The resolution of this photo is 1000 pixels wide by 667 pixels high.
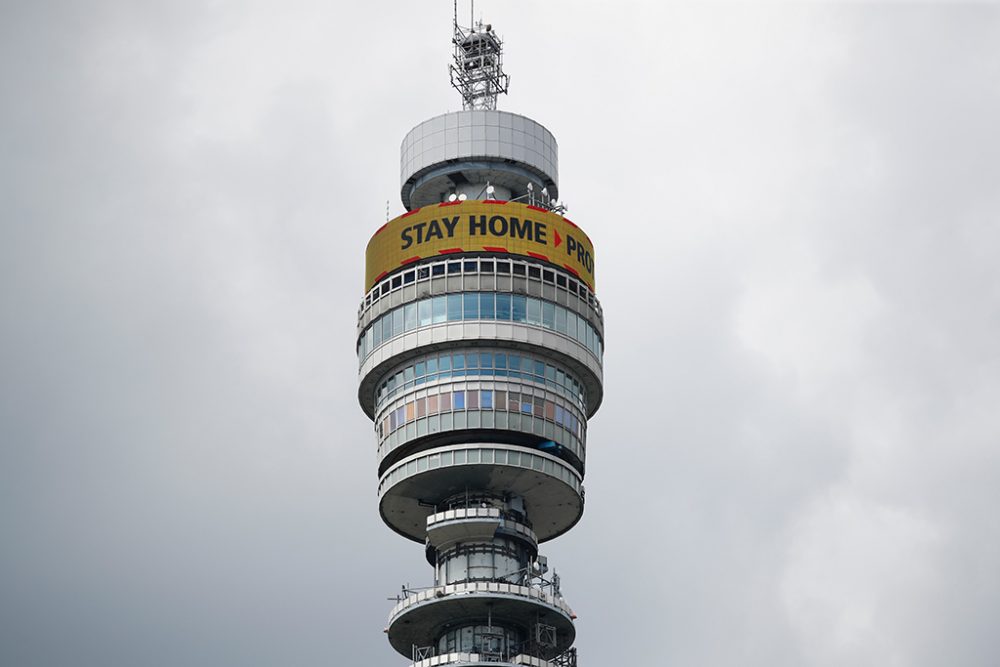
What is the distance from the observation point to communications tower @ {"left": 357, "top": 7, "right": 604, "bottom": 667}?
161 m

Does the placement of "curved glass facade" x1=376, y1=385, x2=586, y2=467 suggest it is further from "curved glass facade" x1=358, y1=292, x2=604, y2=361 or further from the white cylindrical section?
the white cylindrical section

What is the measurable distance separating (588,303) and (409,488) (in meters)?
23.1

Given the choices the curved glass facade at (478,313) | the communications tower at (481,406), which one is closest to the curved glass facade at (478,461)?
the communications tower at (481,406)

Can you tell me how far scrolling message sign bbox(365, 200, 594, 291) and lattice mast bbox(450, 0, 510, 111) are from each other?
715 inches

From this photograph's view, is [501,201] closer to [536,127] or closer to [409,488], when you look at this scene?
[536,127]

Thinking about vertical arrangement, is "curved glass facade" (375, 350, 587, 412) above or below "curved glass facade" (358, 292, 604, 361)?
below

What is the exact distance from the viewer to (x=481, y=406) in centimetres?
16150

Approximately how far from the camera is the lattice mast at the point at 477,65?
18388cm

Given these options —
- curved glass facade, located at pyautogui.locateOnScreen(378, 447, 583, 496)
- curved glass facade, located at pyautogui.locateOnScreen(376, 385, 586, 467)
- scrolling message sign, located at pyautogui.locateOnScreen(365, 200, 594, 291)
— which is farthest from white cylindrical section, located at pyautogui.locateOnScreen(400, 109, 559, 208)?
curved glass facade, located at pyautogui.locateOnScreen(378, 447, 583, 496)

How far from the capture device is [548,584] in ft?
535

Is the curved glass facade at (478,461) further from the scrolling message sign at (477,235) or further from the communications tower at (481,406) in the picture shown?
the scrolling message sign at (477,235)

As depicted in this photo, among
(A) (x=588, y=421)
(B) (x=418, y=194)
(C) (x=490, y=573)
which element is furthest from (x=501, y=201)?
(C) (x=490, y=573)

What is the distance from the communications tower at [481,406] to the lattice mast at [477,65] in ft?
39.5

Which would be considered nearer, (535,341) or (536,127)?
(535,341)
